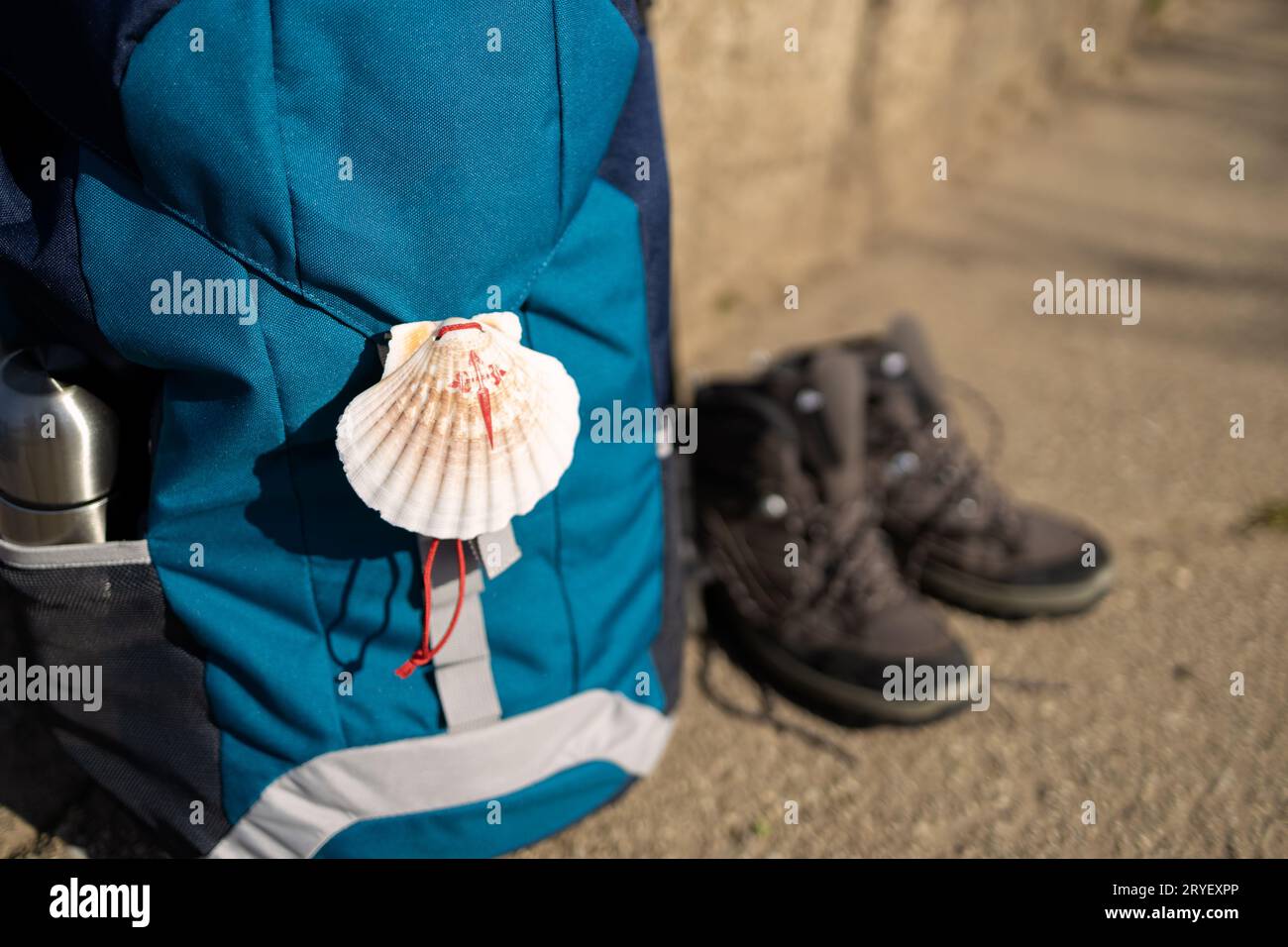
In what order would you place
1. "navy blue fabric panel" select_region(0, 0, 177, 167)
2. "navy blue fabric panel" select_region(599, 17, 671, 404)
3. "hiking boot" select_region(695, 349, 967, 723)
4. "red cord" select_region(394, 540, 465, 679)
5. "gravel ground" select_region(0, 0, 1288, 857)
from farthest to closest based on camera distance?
"hiking boot" select_region(695, 349, 967, 723) → "gravel ground" select_region(0, 0, 1288, 857) → "navy blue fabric panel" select_region(599, 17, 671, 404) → "red cord" select_region(394, 540, 465, 679) → "navy blue fabric panel" select_region(0, 0, 177, 167)

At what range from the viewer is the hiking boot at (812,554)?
153cm

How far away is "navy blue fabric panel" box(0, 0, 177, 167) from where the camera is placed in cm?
93

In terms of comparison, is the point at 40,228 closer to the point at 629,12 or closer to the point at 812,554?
the point at 629,12

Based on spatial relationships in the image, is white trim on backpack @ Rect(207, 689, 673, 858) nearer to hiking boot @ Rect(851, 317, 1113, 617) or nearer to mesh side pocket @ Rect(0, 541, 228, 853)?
mesh side pocket @ Rect(0, 541, 228, 853)

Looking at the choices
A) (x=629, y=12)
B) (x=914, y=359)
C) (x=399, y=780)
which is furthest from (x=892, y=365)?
(x=399, y=780)

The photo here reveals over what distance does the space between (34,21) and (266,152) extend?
0.86 feet

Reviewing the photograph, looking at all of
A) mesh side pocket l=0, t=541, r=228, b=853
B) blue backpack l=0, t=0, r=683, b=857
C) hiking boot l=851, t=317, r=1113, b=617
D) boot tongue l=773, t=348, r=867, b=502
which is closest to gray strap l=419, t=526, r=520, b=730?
blue backpack l=0, t=0, r=683, b=857

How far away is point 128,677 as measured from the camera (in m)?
1.15

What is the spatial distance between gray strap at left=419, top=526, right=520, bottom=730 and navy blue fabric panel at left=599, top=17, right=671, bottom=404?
0.34 m

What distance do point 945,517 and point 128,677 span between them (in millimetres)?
1238

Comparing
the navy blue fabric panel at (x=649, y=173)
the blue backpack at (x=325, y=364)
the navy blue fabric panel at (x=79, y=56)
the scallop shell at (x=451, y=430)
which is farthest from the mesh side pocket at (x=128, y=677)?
the navy blue fabric panel at (x=649, y=173)

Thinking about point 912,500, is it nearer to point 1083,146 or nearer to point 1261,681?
point 1261,681

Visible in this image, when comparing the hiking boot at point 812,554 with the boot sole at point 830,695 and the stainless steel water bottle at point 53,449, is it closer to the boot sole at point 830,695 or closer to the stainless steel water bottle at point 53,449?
the boot sole at point 830,695

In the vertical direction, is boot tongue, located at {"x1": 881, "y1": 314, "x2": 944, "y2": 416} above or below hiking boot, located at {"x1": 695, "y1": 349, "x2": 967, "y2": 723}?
above
